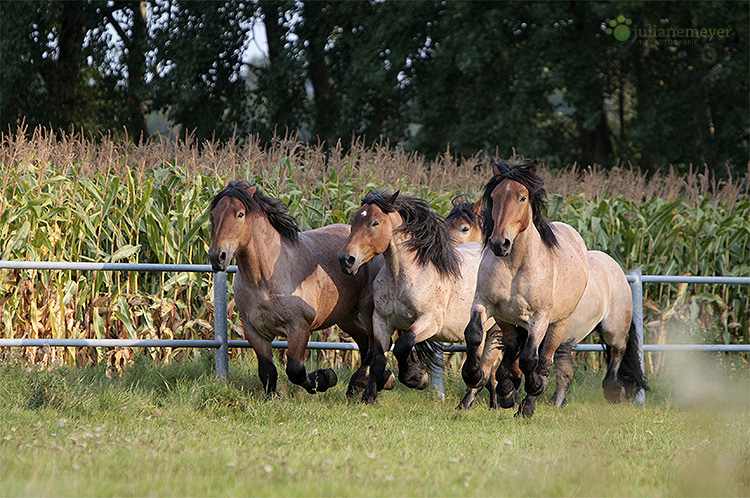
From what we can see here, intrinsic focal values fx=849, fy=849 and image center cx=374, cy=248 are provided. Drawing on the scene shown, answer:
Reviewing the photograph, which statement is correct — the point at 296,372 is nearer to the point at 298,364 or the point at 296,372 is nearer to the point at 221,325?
the point at 298,364

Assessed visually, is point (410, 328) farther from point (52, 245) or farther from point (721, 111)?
point (721, 111)

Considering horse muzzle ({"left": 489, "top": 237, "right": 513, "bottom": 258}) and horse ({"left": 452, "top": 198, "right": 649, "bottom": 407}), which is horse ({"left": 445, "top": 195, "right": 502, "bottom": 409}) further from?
horse muzzle ({"left": 489, "top": 237, "right": 513, "bottom": 258})

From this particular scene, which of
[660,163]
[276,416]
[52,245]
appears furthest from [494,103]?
[276,416]

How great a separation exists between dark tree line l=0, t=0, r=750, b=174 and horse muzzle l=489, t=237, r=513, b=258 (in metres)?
15.4

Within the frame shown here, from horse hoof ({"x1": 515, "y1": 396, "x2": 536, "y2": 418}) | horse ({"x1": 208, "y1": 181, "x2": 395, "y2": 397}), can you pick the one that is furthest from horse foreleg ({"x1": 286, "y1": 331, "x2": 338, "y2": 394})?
horse hoof ({"x1": 515, "y1": 396, "x2": 536, "y2": 418})

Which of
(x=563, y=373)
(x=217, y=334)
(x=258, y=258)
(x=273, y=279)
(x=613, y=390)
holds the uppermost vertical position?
(x=258, y=258)

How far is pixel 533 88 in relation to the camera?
22.2 meters

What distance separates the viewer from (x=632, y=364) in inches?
340

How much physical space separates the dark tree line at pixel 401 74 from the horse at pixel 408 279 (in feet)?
46.5

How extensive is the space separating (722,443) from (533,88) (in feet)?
58.6

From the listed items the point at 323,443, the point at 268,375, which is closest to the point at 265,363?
the point at 268,375

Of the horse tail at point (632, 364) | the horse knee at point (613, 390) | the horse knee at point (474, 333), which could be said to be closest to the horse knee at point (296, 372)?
the horse knee at point (474, 333)

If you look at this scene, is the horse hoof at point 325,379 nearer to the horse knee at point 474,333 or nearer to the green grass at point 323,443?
the green grass at point 323,443

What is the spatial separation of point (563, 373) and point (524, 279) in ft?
5.88
